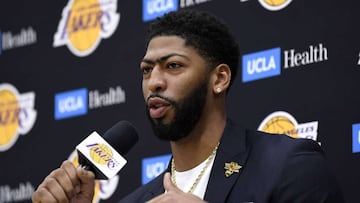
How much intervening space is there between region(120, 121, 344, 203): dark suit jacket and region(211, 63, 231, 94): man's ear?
0.10 metres

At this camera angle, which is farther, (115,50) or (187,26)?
(115,50)

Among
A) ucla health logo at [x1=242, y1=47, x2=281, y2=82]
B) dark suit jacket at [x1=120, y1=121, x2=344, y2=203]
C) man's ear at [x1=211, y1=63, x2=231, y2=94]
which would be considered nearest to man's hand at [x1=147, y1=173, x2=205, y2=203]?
dark suit jacket at [x1=120, y1=121, x2=344, y2=203]

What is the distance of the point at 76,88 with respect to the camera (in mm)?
3902

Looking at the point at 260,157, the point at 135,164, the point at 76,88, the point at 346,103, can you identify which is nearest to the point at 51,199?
the point at 260,157

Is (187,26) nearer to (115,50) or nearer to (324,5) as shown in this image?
(324,5)

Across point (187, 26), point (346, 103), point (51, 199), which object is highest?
→ point (187, 26)

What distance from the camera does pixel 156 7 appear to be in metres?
3.66

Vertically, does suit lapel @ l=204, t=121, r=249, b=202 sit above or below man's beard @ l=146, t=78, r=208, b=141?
below

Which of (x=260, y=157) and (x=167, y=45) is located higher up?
(x=167, y=45)

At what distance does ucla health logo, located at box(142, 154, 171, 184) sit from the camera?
140 inches

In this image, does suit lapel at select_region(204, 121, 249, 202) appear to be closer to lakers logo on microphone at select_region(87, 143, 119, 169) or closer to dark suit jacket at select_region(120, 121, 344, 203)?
dark suit jacket at select_region(120, 121, 344, 203)

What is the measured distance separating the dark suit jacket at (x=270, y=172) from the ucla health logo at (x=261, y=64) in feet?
1.51

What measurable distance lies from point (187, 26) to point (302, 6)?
0.49 m

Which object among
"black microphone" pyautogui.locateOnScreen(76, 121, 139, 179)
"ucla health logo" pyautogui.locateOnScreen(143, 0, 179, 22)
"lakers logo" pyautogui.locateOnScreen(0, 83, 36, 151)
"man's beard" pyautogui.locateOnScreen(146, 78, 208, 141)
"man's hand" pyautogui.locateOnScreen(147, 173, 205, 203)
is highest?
"ucla health logo" pyautogui.locateOnScreen(143, 0, 179, 22)
